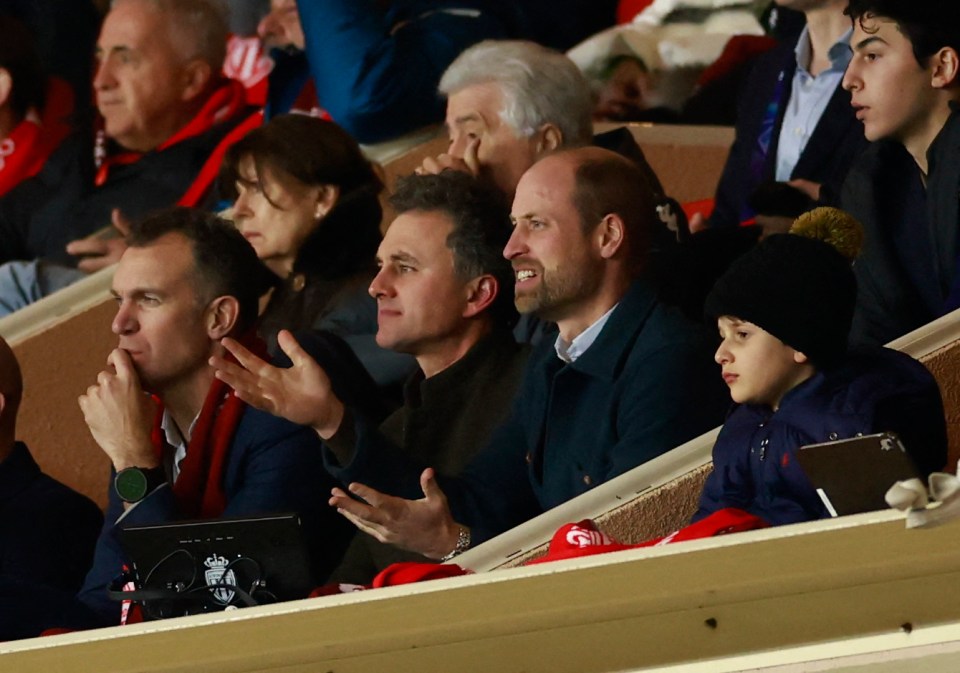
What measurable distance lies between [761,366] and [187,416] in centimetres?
109

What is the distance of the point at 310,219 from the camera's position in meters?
3.37

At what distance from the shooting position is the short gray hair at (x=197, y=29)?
433cm

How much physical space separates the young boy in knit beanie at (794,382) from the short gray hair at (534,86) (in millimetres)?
1012

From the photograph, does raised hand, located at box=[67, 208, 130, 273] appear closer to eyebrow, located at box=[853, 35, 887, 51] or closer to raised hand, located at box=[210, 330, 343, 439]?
raised hand, located at box=[210, 330, 343, 439]

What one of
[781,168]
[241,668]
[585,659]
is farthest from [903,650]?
[781,168]

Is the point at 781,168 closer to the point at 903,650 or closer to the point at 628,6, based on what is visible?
the point at 628,6

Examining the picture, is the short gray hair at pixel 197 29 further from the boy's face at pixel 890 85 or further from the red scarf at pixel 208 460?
the boy's face at pixel 890 85

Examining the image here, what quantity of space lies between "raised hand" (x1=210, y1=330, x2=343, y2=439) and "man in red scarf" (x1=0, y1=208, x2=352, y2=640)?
147 mm

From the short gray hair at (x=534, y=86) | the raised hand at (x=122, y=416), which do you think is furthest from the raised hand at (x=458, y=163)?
the raised hand at (x=122, y=416)

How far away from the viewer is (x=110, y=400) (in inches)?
115

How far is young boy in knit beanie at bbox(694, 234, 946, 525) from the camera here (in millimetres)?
2135

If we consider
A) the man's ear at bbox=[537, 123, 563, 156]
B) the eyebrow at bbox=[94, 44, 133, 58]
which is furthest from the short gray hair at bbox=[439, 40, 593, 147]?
the eyebrow at bbox=[94, 44, 133, 58]

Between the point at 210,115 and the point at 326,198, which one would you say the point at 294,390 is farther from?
the point at 210,115

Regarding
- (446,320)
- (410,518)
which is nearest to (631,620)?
(410,518)
